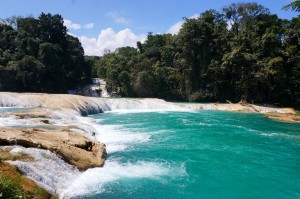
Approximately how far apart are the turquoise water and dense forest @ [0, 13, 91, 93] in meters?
31.4

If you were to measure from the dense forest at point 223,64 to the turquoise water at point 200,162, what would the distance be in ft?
62.9

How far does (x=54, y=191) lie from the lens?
1010 cm

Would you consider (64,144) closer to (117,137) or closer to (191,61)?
(117,137)

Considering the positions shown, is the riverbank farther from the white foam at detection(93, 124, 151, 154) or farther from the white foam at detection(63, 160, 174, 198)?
the white foam at detection(93, 124, 151, 154)

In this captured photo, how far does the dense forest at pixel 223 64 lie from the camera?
137 feet

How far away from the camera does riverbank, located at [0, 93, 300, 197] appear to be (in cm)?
1252

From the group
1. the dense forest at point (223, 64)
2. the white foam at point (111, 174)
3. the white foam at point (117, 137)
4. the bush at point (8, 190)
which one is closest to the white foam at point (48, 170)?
the white foam at point (111, 174)

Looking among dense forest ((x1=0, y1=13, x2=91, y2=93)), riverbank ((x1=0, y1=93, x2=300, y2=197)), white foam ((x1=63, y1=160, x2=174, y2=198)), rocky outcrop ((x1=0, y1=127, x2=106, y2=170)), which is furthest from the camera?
dense forest ((x1=0, y1=13, x2=91, y2=93))

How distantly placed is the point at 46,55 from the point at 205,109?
96.5ft

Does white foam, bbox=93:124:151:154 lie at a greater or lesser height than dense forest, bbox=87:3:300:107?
lesser

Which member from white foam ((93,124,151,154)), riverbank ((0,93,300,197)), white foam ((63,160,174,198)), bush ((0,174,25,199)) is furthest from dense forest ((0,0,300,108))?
bush ((0,174,25,199))

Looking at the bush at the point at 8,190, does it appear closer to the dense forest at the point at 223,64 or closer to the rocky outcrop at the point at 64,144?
the rocky outcrop at the point at 64,144

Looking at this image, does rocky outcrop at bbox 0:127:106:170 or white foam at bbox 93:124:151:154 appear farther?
white foam at bbox 93:124:151:154

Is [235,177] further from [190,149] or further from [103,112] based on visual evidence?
[103,112]
